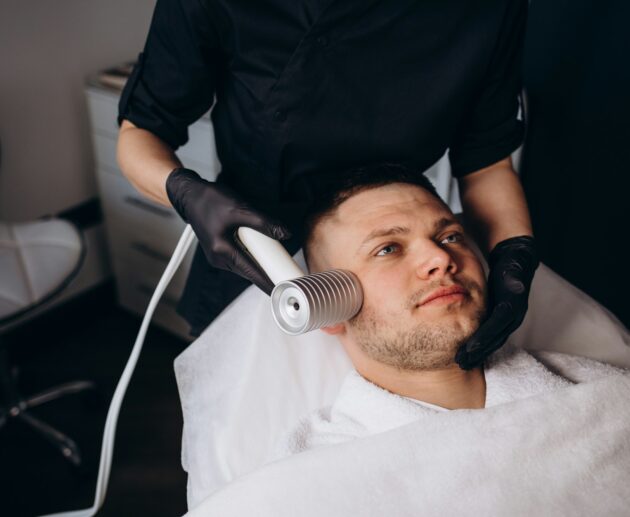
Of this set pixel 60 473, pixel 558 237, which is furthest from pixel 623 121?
pixel 60 473

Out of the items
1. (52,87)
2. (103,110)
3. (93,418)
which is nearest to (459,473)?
(93,418)

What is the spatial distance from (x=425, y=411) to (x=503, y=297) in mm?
239

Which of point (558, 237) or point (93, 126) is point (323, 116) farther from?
point (93, 126)

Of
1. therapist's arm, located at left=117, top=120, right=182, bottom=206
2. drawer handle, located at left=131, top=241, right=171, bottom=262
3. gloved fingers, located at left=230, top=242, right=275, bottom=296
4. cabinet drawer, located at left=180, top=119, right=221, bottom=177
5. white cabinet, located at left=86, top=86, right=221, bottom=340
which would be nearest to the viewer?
gloved fingers, located at left=230, top=242, right=275, bottom=296

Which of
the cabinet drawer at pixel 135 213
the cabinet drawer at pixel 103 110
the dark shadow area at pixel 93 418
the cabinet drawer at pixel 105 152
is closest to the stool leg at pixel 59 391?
the dark shadow area at pixel 93 418

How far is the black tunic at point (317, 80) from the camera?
3.63 ft

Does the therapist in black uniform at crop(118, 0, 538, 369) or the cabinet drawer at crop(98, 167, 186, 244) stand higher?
the therapist in black uniform at crop(118, 0, 538, 369)

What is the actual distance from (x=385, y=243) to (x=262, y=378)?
348 mm

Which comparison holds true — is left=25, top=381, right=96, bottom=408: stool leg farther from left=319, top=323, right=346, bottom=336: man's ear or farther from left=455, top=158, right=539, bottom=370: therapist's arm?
left=455, top=158, right=539, bottom=370: therapist's arm

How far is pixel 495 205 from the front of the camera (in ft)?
4.32

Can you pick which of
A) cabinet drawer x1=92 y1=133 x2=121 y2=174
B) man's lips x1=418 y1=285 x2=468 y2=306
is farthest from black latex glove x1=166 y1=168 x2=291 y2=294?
cabinet drawer x1=92 y1=133 x2=121 y2=174

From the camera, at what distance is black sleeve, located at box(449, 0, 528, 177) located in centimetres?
122

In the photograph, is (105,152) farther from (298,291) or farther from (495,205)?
(298,291)

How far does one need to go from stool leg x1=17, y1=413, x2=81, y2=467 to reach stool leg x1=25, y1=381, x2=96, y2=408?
7 centimetres
